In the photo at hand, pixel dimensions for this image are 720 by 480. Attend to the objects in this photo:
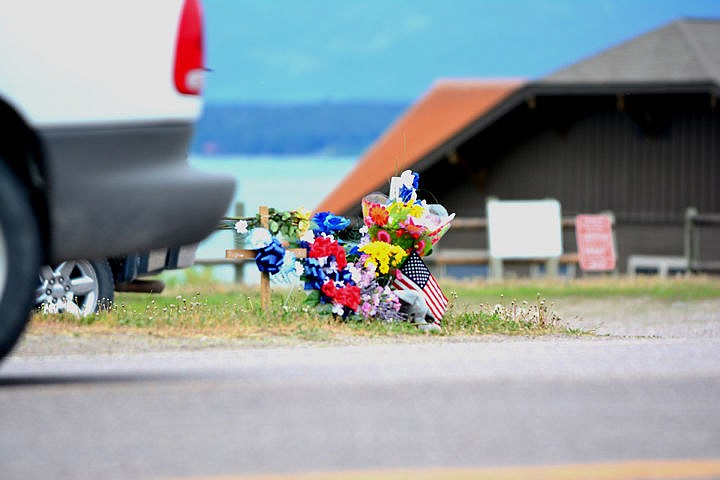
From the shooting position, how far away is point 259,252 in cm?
1251

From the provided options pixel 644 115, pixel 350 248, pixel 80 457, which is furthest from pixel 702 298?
pixel 80 457

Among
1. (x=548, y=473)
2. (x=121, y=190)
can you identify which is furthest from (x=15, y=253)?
(x=548, y=473)

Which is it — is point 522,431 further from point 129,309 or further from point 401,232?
point 129,309

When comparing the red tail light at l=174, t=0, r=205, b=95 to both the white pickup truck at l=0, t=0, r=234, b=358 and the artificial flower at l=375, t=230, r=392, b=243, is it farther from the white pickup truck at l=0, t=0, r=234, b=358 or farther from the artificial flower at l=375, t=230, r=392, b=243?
the artificial flower at l=375, t=230, r=392, b=243

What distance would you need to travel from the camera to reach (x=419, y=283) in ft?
39.9

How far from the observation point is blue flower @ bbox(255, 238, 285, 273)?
12359mm

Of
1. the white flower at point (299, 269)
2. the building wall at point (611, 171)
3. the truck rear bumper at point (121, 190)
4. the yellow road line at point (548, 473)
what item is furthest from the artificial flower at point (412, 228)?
the building wall at point (611, 171)

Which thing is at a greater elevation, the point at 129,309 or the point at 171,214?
the point at 171,214

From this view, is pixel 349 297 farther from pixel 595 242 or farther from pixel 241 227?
pixel 595 242

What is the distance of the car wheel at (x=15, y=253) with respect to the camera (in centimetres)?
681

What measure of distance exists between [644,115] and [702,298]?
7.14 meters

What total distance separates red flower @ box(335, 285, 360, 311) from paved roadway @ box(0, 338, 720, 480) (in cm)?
241

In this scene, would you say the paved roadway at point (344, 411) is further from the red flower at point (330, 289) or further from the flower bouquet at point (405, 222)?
the flower bouquet at point (405, 222)

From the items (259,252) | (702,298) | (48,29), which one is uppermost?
(48,29)
